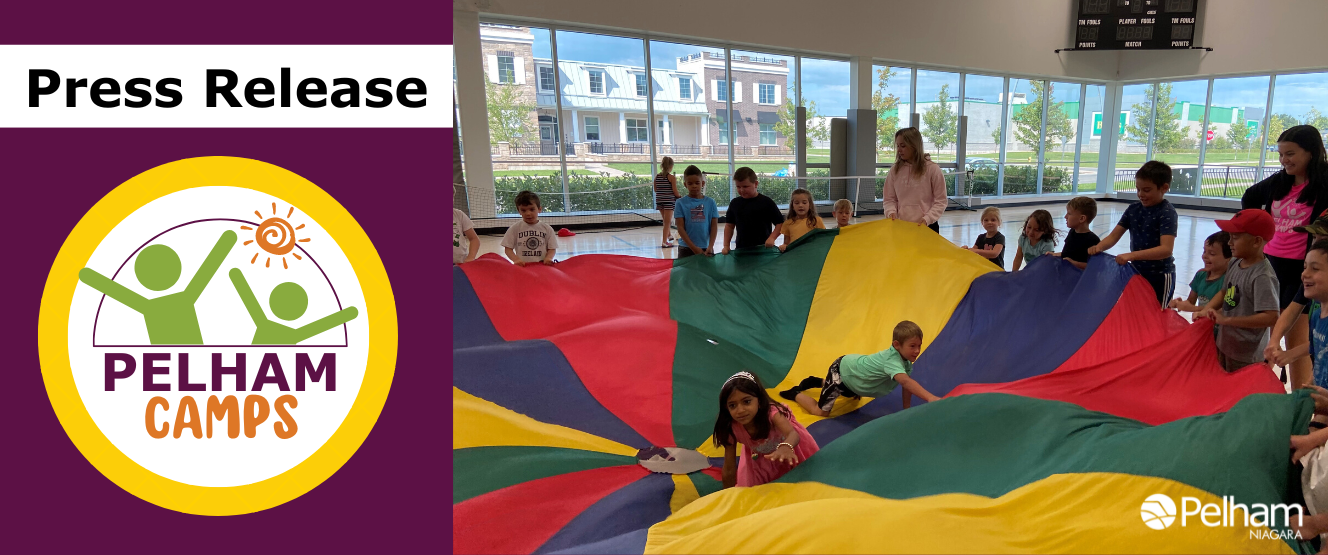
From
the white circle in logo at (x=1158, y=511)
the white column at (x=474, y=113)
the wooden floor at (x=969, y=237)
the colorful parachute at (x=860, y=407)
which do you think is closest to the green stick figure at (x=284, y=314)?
the colorful parachute at (x=860, y=407)

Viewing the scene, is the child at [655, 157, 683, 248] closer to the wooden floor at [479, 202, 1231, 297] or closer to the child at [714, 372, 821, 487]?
the wooden floor at [479, 202, 1231, 297]

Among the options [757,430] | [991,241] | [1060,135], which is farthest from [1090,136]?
[757,430]

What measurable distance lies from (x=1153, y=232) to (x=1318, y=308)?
83cm

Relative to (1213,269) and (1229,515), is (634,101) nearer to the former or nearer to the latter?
(1213,269)

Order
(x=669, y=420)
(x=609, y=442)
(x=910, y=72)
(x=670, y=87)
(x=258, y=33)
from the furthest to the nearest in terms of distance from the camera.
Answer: (x=910, y=72) → (x=670, y=87) → (x=669, y=420) → (x=609, y=442) → (x=258, y=33)

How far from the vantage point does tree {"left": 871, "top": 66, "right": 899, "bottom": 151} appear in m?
10.7

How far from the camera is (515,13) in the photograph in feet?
27.2

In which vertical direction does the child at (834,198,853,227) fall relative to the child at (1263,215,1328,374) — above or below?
above

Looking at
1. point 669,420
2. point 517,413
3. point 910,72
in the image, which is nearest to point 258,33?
point 517,413


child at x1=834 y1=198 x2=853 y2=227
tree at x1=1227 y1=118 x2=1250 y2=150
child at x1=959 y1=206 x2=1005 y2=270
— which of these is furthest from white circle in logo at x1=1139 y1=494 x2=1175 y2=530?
tree at x1=1227 y1=118 x2=1250 y2=150

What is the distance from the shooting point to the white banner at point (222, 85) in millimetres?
1029

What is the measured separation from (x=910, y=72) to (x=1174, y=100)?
200 inches

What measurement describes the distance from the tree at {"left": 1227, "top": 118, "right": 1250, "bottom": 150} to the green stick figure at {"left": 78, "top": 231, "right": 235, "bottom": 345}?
1467 cm

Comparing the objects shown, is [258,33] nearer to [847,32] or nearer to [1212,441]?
[1212,441]
